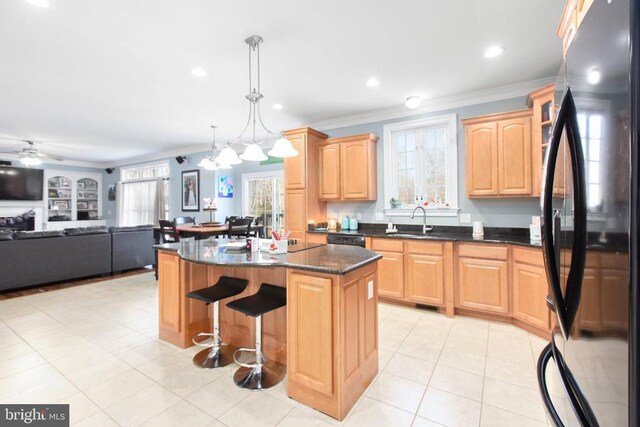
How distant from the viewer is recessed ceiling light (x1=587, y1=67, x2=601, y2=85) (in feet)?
2.30

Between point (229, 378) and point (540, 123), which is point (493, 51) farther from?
point (229, 378)

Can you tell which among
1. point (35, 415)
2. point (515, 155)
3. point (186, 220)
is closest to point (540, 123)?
point (515, 155)

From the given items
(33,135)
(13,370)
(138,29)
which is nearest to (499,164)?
(138,29)

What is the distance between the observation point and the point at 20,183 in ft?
25.8

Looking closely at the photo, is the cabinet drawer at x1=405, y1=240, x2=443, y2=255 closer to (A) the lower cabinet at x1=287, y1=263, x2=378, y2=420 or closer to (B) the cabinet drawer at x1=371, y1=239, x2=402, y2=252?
(B) the cabinet drawer at x1=371, y1=239, x2=402, y2=252

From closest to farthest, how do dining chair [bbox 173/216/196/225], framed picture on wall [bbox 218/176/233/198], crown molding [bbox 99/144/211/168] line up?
1. dining chair [bbox 173/216/196/225]
2. framed picture on wall [bbox 218/176/233/198]
3. crown molding [bbox 99/144/211/168]

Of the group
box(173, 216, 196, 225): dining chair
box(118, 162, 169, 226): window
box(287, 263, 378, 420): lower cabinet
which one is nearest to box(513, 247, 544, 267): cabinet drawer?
box(287, 263, 378, 420): lower cabinet

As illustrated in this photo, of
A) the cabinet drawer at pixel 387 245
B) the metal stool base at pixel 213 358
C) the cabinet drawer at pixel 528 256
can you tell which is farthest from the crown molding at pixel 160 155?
the cabinet drawer at pixel 528 256

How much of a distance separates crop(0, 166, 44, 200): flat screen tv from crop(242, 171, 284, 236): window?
19.9 feet

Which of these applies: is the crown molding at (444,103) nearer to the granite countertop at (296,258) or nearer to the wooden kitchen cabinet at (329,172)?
the wooden kitchen cabinet at (329,172)

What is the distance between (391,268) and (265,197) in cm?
377

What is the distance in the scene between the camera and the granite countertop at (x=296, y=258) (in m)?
1.87

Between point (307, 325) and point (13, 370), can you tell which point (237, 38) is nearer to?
point (307, 325)

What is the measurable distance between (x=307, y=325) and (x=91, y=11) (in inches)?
110
